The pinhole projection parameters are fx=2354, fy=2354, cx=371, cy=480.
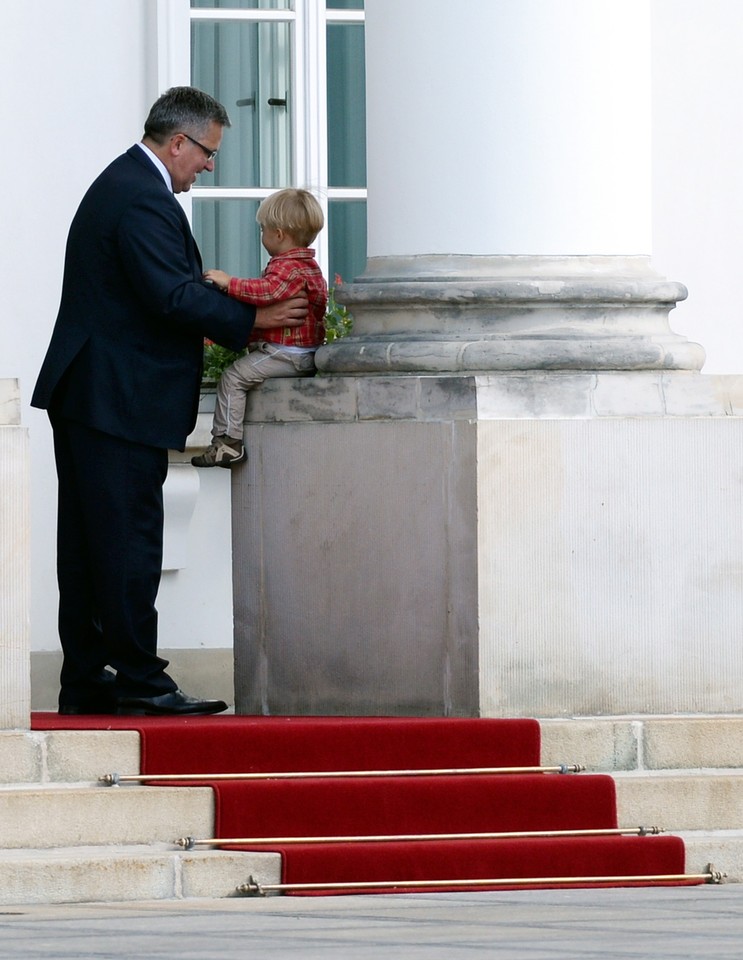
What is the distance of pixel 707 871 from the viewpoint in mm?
5988

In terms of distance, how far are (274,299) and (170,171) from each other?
48cm

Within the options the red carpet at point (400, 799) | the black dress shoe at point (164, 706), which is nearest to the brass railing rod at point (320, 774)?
the red carpet at point (400, 799)

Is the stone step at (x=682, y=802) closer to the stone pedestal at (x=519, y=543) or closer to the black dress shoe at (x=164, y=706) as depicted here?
the stone pedestal at (x=519, y=543)

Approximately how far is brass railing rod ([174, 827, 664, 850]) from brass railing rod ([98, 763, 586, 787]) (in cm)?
22

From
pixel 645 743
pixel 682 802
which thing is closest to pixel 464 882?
pixel 682 802

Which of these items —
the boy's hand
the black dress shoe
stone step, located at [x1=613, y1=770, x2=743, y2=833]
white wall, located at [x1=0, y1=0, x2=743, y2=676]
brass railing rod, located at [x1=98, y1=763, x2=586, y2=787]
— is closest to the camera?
brass railing rod, located at [x1=98, y1=763, x2=586, y2=787]

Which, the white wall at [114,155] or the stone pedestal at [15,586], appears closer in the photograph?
the stone pedestal at [15,586]

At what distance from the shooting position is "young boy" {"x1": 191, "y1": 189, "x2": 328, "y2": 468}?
6926 millimetres

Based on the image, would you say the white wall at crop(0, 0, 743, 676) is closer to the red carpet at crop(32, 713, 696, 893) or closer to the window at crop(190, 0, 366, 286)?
the window at crop(190, 0, 366, 286)

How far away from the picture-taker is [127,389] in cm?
662

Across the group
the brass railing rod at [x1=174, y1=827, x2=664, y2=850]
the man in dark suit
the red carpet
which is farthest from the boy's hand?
the brass railing rod at [x1=174, y1=827, x2=664, y2=850]

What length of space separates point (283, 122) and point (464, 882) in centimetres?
448

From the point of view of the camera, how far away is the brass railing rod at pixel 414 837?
5.78m

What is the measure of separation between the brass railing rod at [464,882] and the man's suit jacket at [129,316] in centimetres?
153
